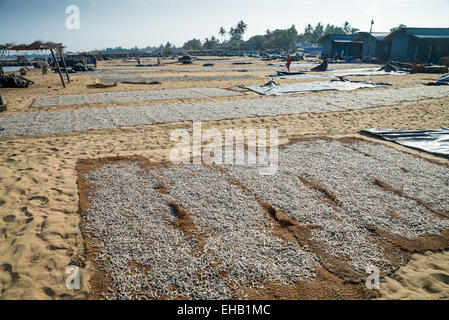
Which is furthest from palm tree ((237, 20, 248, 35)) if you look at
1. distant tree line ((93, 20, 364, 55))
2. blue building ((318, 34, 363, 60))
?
blue building ((318, 34, 363, 60))

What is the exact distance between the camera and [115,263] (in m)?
3.36

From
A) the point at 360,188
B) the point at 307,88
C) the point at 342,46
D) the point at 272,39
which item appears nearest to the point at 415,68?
the point at 307,88

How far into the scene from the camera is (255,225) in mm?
4133

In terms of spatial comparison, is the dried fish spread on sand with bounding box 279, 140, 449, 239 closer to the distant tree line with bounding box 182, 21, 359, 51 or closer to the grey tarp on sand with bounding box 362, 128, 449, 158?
the grey tarp on sand with bounding box 362, 128, 449, 158

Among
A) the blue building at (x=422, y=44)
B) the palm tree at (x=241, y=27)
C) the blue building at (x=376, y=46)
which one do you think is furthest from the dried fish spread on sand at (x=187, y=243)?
the palm tree at (x=241, y=27)

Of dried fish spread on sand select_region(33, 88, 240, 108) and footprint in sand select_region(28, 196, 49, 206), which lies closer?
footprint in sand select_region(28, 196, 49, 206)

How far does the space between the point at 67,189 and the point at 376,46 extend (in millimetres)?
46686

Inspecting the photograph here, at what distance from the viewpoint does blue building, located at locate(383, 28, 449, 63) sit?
32906mm

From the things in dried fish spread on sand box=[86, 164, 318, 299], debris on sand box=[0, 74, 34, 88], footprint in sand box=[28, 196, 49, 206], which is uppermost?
debris on sand box=[0, 74, 34, 88]

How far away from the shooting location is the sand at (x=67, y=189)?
10.2 feet

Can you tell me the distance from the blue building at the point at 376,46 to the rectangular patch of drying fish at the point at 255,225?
40916 mm

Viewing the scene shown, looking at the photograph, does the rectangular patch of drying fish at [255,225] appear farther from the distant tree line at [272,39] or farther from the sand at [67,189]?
the distant tree line at [272,39]

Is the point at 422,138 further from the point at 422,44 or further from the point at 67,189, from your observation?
the point at 422,44

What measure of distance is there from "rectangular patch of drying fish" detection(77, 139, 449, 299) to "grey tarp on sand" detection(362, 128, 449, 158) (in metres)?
1.10
